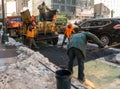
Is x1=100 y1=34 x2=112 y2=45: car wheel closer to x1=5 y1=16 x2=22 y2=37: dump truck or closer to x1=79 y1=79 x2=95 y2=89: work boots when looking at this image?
x1=79 y1=79 x2=95 y2=89: work boots

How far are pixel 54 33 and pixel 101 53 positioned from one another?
4.35 metres

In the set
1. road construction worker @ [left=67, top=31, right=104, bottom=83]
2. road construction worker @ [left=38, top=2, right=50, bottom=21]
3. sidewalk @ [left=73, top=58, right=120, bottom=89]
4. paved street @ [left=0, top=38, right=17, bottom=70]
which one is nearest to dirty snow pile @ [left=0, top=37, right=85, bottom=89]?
road construction worker @ [left=67, top=31, right=104, bottom=83]

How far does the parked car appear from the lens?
14366 millimetres

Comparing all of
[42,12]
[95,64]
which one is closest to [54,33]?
[42,12]

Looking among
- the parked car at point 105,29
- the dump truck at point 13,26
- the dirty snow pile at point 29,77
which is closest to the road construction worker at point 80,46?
the dirty snow pile at point 29,77

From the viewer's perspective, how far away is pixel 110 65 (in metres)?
9.65

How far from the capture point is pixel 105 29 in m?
14.7

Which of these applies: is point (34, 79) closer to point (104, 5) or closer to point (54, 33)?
point (54, 33)

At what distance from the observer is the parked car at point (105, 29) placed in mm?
14366

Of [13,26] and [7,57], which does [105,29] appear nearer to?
[7,57]

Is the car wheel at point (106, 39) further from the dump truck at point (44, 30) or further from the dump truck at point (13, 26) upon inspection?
the dump truck at point (13, 26)

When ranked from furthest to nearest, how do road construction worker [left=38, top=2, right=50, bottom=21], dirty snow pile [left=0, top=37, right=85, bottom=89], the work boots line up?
1. road construction worker [left=38, top=2, right=50, bottom=21]
2. the work boots
3. dirty snow pile [left=0, top=37, right=85, bottom=89]


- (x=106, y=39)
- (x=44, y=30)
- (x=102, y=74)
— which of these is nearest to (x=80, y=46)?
(x=102, y=74)

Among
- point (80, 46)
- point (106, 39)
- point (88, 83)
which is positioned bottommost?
point (88, 83)
